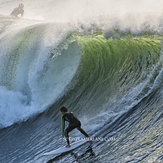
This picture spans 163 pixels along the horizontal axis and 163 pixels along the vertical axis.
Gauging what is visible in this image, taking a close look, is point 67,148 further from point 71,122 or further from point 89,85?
point 89,85

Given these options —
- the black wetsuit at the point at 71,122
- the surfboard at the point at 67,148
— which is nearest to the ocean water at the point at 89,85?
the surfboard at the point at 67,148

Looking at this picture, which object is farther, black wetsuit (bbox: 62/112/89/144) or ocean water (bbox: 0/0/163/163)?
black wetsuit (bbox: 62/112/89/144)

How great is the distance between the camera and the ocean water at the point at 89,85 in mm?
10430

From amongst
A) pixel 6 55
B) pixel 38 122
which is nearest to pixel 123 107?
pixel 38 122

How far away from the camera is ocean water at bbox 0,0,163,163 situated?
10.4 m

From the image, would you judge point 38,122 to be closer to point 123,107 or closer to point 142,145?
point 123,107

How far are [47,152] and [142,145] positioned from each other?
280 centimetres

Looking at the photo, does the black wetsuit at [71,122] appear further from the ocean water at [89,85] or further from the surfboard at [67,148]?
the ocean water at [89,85]

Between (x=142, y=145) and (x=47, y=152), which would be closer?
(x=142, y=145)

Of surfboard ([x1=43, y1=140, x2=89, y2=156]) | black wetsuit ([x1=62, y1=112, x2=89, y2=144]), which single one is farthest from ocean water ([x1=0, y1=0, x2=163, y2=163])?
black wetsuit ([x1=62, y1=112, x2=89, y2=144])

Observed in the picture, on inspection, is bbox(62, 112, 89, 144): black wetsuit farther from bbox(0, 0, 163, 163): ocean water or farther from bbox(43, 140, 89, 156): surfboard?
bbox(0, 0, 163, 163): ocean water

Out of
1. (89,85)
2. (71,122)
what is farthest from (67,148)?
(89,85)

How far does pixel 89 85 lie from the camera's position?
14.5 metres

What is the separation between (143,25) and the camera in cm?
1586
